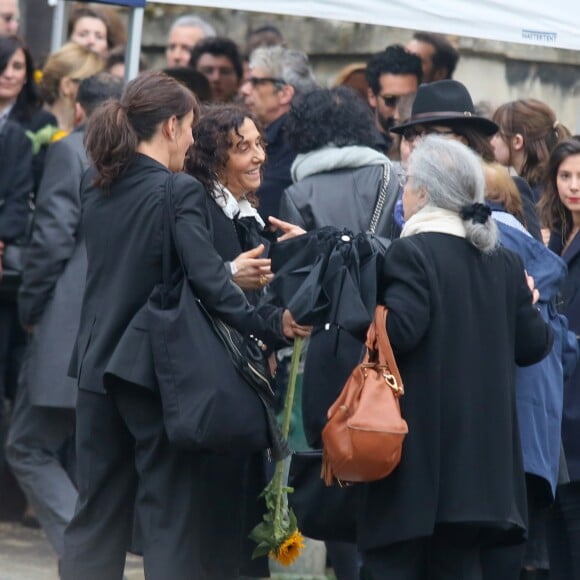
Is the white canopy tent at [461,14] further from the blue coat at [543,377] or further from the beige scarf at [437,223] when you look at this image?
the beige scarf at [437,223]

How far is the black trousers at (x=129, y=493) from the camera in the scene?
5.07m

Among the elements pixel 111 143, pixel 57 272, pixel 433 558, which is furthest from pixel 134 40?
pixel 433 558

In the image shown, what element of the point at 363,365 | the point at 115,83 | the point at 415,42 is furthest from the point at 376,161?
the point at 415,42

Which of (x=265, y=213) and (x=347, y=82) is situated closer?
(x=265, y=213)

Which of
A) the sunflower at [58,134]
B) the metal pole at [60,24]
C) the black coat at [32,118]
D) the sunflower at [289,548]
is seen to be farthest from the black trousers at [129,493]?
the metal pole at [60,24]

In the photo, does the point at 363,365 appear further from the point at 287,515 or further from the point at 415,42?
the point at 415,42

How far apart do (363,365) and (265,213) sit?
241cm

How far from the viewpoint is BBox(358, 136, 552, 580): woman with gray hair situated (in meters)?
4.62

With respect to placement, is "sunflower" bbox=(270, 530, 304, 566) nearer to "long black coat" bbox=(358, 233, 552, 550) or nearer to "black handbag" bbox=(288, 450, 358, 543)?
"black handbag" bbox=(288, 450, 358, 543)

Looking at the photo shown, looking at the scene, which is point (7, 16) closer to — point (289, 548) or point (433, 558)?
point (289, 548)

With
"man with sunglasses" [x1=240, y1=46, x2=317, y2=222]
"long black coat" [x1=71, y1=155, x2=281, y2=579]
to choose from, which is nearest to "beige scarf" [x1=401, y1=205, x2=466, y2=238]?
"long black coat" [x1=71, y1=155, x2=281, y2=579]

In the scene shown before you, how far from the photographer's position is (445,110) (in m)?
5.95

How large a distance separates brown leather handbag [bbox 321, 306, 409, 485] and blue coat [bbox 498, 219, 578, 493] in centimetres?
70

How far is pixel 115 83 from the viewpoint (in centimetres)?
682
